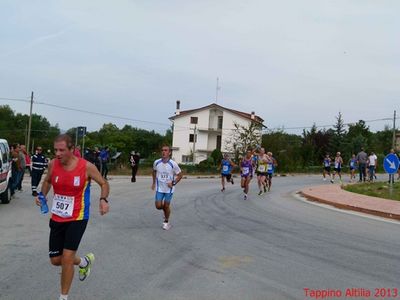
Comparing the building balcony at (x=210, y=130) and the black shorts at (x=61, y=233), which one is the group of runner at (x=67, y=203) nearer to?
the black shorts at (x=61, y=233)

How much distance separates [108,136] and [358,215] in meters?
108

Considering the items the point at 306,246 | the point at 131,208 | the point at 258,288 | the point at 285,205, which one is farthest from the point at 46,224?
the point at 285,205

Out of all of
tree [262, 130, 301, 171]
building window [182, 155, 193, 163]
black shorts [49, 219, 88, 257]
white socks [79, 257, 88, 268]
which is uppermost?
tree [262, 130, 301, 171]

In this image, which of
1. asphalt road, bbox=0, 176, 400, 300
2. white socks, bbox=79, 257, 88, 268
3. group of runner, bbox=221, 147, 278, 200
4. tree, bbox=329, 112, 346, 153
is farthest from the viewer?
tree, bbox=329, 112, 346, 153

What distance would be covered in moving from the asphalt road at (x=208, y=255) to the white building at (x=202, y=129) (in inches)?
2548

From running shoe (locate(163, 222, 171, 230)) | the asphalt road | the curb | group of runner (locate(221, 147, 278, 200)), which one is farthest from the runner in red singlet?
group of runner (locate(221, 147, 278, 200))

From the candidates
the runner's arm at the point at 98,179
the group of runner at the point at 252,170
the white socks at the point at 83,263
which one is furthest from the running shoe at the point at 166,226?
the group of runner at the point at 252,170

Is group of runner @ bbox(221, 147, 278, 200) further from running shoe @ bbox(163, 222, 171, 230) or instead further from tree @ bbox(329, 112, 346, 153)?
tree @ bbox(329, 112, 346, 153)

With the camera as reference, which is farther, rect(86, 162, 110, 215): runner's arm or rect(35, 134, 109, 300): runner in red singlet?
rect(86, 162, 110, 215): runner's arm

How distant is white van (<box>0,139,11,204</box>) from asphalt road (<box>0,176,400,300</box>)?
2.08ft

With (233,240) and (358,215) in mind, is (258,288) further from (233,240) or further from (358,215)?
(358,215)

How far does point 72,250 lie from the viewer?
17.9 feet

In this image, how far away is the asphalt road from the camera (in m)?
6.09

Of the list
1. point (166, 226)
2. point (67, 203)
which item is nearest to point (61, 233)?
point (67, 203)
